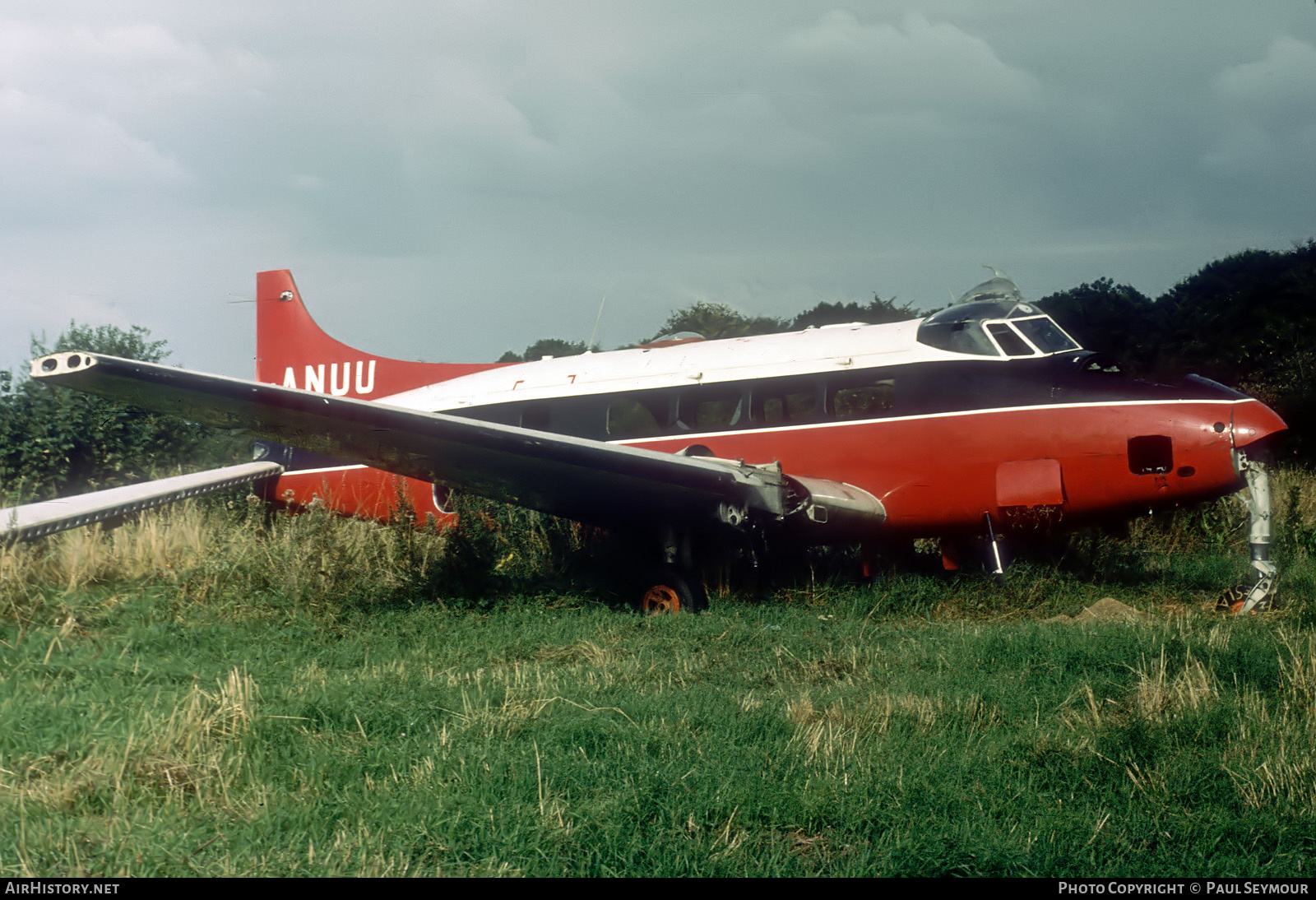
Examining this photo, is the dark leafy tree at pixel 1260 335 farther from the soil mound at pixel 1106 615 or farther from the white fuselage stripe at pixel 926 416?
the soil mound at pixel 1106 615

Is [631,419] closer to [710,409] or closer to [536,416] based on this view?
[710,409]

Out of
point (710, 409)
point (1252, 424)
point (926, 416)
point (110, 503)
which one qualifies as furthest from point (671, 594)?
point (110, 503)

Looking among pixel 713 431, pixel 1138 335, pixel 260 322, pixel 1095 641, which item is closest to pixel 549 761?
pixel 1095 641

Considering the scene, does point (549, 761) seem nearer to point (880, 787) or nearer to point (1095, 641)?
point (880, 787)

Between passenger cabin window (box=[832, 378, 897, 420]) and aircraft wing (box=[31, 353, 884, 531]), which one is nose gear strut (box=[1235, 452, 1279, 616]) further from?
aircraft wing (box=[31, 353, 884, 531])

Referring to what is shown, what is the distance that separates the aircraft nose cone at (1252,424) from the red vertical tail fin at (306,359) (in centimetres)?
895

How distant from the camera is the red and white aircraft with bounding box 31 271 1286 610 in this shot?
7.17 m

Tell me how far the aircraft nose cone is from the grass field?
1375mm

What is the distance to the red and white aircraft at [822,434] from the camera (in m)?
7.17

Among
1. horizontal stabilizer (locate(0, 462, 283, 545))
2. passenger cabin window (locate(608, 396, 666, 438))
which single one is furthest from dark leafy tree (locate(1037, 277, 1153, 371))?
horizontal stabilizer (locate(0, 462, 283, 545))

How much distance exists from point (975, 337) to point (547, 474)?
3987 mm

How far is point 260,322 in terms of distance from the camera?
12.9m

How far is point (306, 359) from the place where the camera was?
496 inches

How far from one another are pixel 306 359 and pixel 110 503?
394 cm
